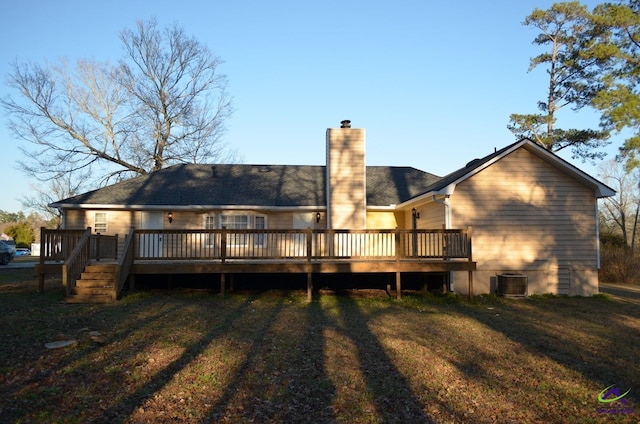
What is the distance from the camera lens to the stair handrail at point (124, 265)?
11.3 meters

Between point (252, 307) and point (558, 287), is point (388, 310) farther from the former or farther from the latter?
point (558, 287)

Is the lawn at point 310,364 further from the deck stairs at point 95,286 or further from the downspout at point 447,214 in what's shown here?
the downspout at point 447,214

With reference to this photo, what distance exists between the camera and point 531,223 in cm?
1402

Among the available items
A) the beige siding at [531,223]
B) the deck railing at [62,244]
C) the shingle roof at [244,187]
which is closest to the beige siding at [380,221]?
the shingle roof at [244,187]

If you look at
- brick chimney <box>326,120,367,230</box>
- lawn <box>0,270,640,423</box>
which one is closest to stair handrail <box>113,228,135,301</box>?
lawn <box>0,270,640,423</box>

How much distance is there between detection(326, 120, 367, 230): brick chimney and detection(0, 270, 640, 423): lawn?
5694 millimetres

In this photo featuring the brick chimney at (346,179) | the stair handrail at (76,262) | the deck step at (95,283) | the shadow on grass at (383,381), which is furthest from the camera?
the brick chimney at (346,179)

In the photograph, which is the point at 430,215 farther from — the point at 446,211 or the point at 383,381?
the point at 383,381

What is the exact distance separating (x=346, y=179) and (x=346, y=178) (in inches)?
1.4

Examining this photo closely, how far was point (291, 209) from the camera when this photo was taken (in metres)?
16.8

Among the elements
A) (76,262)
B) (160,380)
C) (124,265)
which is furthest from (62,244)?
(160,380)

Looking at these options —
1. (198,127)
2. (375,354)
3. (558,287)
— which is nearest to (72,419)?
(375,354)

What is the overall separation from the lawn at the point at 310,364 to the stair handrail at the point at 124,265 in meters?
0.49

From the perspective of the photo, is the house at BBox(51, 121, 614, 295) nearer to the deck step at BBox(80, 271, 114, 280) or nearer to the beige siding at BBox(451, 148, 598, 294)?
the beige siding at BBox(451, 148, 598, 294)
